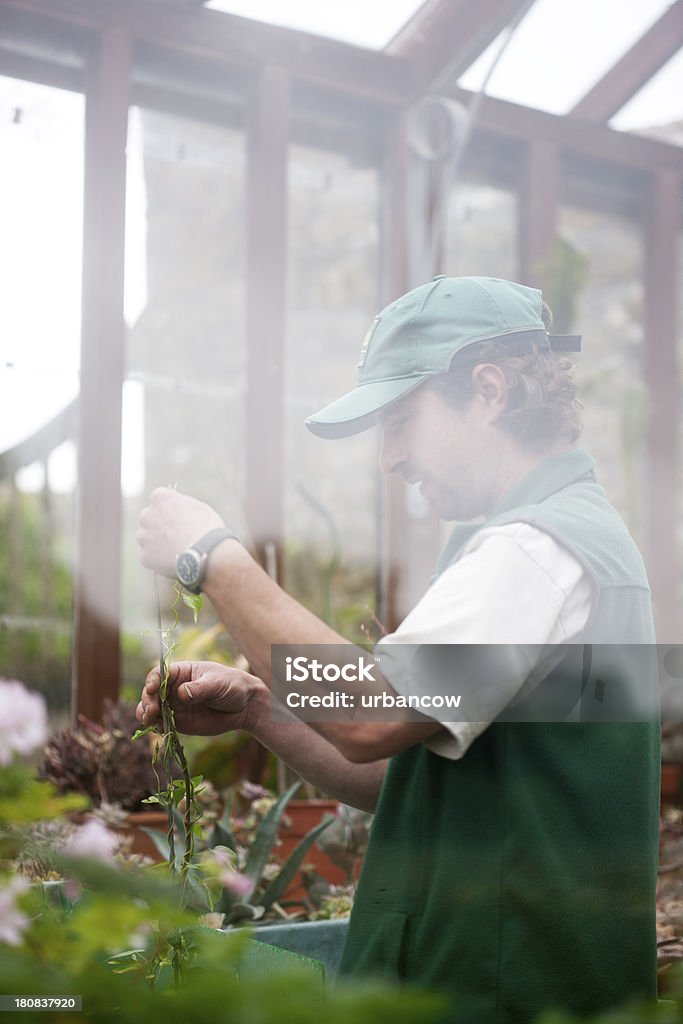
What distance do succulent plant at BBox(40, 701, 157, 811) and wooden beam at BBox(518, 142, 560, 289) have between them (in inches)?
38.0

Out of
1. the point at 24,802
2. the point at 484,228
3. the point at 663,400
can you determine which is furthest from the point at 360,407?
the point at 484,228

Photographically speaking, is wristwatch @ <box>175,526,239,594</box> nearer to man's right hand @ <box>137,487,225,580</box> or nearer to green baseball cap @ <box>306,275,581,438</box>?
man's right hand @ <box>137,487,225,580</box>

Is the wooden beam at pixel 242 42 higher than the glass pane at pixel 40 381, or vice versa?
the wooden beam at pixel 242 42

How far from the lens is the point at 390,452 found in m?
0.72

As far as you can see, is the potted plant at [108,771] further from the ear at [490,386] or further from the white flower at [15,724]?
the white flower at [15,724]

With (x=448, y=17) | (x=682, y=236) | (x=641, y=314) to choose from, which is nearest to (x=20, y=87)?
(x=448, y=17)

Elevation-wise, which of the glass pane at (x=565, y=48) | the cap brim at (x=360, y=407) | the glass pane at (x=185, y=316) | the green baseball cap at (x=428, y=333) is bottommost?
the cap brim at (x=360, y=407)

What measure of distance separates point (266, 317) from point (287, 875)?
3.03 feet

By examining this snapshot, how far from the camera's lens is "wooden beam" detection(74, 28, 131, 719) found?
1.46 metres

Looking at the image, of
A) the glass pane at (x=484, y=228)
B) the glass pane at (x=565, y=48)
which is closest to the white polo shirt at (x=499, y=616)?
the glass pane at (x=565, y=48)

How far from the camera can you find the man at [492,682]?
1.97 ft

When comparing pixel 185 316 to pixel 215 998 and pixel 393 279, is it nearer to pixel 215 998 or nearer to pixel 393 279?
pixel 393 279

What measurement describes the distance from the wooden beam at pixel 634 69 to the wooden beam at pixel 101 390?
603mm

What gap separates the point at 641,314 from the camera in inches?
70.0
